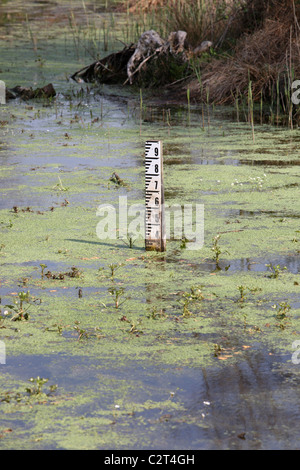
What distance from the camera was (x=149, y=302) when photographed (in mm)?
4586

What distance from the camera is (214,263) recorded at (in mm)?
5262

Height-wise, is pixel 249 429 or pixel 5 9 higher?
pixel 5 9

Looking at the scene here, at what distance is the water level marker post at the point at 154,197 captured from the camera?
5.18 m

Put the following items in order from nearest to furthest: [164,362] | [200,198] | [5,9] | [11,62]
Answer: [164,362] < [200,198] < [11,62] < [5,9]

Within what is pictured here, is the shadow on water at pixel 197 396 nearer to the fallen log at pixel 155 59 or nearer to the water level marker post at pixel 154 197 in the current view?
the water level marker post at pixel 154 197

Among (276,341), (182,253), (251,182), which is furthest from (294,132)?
(276,341)

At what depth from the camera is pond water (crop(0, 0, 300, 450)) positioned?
327 cm

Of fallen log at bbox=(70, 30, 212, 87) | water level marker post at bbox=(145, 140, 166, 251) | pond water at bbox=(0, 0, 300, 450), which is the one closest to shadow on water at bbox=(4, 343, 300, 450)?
pond water at bbox=(0, 0, 300, 450)

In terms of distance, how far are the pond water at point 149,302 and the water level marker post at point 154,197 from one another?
0.11 metres

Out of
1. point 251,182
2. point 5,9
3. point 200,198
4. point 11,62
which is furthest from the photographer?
point 5,9

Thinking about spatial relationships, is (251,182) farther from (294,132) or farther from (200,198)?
(294,132)

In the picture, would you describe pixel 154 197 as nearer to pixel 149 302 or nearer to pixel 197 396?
pixel 149 302

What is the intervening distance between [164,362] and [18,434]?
2.84 feet

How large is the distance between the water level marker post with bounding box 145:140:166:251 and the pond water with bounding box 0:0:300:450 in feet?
0.35
